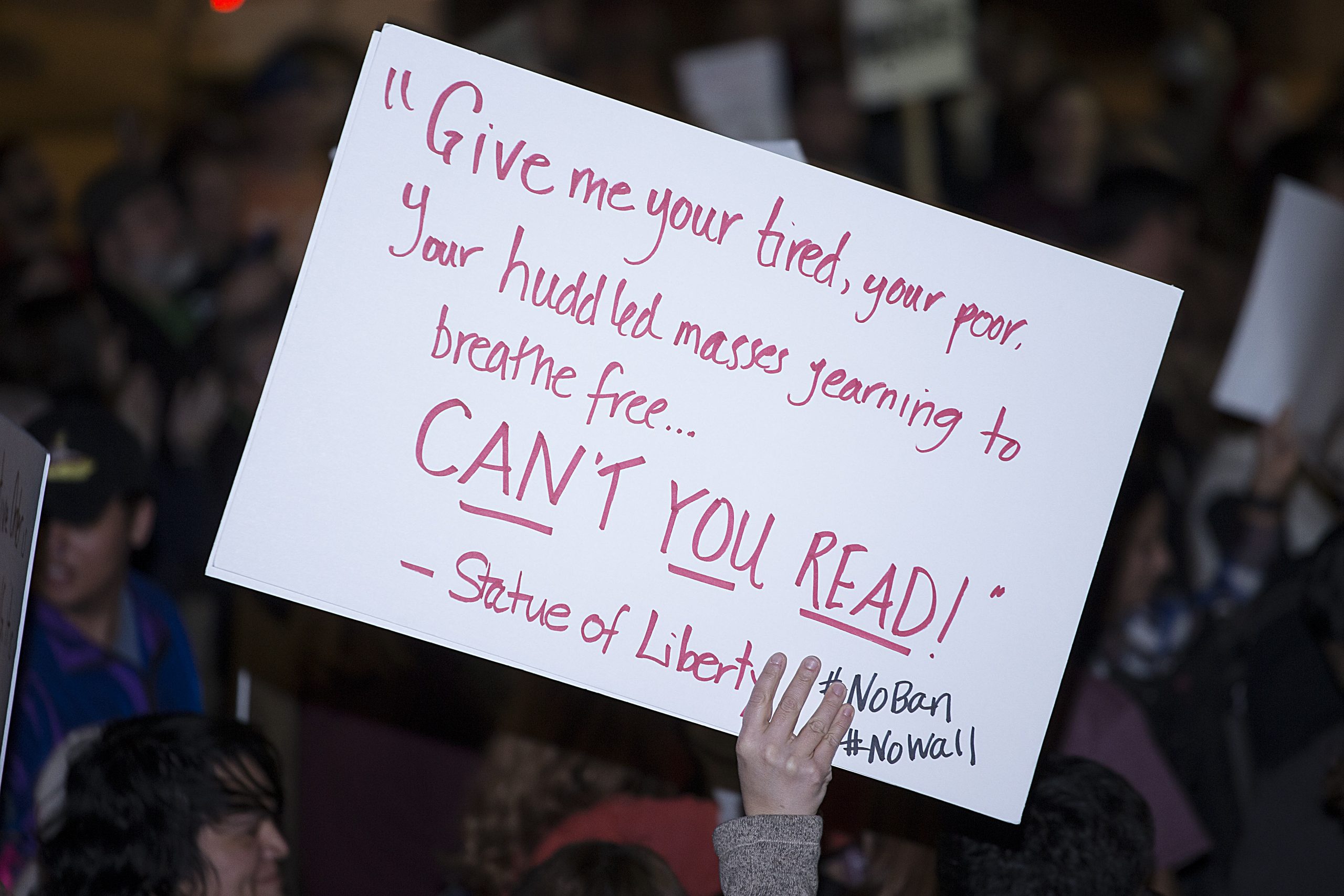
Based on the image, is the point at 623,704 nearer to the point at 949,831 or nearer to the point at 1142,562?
the point at 949,831

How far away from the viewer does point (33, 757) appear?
235 centimetres

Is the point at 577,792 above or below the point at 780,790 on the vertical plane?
below

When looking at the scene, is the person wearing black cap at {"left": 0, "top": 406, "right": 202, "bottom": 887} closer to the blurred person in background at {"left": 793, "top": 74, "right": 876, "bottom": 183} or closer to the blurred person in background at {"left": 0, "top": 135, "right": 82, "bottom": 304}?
the blurred person in background at {"left": 0, "top": 135, "right": 82, "bottom": 304}

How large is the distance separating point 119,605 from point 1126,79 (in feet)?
26.4

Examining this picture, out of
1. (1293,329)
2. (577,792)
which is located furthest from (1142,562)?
(577,792)

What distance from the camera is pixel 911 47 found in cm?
459

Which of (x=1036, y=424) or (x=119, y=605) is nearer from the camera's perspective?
(x=1036, y=424)

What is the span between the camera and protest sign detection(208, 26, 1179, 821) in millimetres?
1735

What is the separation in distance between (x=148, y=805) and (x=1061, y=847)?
54.2 inches

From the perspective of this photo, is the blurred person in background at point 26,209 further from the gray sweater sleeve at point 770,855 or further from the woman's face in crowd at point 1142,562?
the gray sweater sleeve at point 770,855

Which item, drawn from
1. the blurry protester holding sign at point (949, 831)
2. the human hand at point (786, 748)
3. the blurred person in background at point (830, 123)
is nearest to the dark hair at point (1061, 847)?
the blurry protester holding sign at point (949, 831)

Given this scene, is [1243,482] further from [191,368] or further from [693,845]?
[191,368]

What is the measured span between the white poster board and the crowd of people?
74 cm

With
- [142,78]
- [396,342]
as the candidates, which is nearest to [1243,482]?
[396,342]
